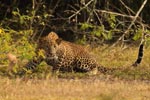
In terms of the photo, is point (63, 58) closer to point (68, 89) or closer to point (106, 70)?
point (106, 70)

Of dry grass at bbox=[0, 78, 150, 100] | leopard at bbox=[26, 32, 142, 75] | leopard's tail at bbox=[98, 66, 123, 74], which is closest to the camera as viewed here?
dry grass at bbox=[0, 78, 150, 100]

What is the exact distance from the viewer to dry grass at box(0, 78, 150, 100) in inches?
265

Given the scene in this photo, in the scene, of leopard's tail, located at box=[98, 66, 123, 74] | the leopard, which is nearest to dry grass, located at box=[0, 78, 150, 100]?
the leopard

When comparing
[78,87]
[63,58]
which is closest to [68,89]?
[78,87]

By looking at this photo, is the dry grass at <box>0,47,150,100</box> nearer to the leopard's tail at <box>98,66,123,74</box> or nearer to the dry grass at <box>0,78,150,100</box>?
the dry grass at <box>0,78,150,100</box>

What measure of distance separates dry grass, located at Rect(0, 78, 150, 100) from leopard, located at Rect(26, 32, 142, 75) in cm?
96

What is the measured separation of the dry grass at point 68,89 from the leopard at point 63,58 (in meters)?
0.96

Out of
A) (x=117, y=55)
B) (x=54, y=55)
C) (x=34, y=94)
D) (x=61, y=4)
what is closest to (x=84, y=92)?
(x=34, y=94)

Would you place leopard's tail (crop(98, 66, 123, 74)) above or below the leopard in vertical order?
below

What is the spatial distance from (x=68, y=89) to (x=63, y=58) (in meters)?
2.47

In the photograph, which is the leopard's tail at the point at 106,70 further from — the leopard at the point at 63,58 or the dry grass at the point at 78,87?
the dry grass at the point at 78,87

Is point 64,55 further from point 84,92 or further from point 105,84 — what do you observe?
point 84,92

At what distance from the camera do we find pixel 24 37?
28.8ft

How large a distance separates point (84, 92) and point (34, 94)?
0.76 metres
